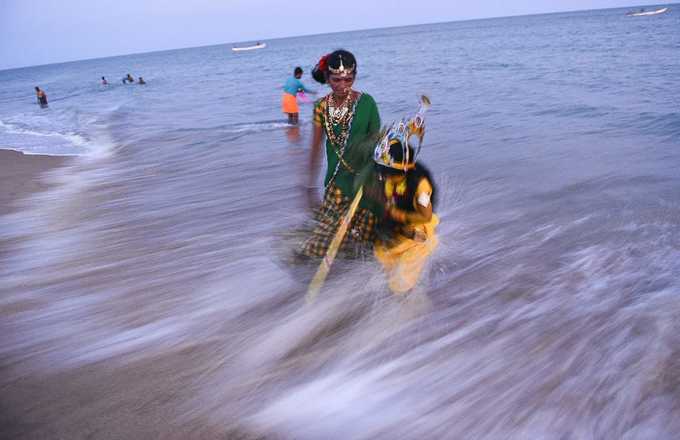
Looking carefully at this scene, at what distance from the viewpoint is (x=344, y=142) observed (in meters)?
3.08

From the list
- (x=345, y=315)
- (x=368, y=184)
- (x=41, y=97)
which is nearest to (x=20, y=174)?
(x=345, y=315)

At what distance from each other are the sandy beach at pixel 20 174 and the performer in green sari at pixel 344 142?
554 cm

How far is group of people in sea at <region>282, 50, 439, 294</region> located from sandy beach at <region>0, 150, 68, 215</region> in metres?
5.57

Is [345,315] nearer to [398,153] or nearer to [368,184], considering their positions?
[368,184]

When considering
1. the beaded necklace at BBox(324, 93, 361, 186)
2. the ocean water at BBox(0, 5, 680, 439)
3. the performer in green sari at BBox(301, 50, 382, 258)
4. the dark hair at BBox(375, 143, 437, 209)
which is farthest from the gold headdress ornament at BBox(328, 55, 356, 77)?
the ocean water at BBox(0, 5, 680, 439)

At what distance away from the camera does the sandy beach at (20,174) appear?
7.40 meters

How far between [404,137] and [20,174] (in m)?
8.78

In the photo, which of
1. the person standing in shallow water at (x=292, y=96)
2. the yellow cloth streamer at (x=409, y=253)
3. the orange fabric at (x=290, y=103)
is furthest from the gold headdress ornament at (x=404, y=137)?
the orange fabric at (x=290, y=103)

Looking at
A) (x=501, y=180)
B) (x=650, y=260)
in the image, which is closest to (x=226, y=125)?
(x=501, y=180)

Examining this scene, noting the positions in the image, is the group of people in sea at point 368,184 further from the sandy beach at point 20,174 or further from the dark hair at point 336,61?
the sandy beach at point 20,174

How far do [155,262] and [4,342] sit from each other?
1.51 meters

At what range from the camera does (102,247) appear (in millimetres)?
5262

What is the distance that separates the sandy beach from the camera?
7405 mm

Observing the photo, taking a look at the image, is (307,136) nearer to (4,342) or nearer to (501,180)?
(501,180)
